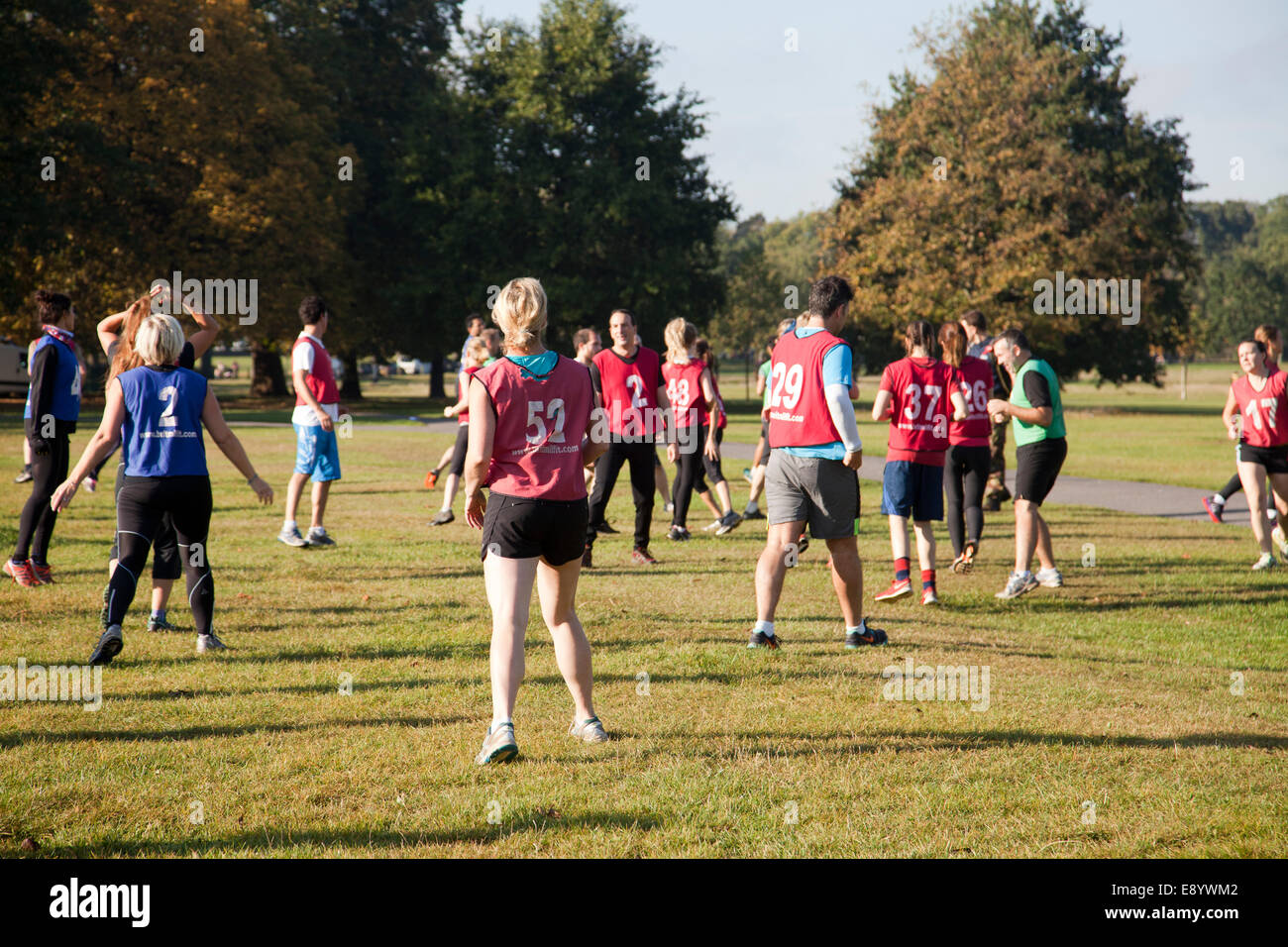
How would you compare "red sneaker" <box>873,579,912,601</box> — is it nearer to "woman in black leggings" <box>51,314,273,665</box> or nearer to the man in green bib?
the man in green bib

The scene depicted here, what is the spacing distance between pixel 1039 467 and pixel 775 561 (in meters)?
3.05

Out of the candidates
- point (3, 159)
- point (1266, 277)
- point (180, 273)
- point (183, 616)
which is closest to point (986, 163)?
point (180, 273)

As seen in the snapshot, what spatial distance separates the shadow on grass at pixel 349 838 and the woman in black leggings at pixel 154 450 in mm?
2605

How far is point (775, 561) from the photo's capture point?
6.80 m

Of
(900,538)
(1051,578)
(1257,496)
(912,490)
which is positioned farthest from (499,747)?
(1257,496)

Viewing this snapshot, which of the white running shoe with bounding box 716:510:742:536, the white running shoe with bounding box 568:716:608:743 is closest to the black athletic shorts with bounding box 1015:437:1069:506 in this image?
the white running shoe with bounding box 716:510:742:536

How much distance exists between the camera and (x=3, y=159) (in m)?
28.4

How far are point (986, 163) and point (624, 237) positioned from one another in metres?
14.1

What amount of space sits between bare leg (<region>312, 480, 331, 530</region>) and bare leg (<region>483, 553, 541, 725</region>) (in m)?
6.53

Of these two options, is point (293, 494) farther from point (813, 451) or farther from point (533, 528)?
point (533, 528)

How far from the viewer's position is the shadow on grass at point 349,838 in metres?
4.00

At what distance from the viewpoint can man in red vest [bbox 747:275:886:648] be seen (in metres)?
6.59

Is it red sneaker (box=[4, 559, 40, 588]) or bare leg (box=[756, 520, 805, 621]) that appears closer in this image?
bare leg (box=[756, 520, 805, 621])

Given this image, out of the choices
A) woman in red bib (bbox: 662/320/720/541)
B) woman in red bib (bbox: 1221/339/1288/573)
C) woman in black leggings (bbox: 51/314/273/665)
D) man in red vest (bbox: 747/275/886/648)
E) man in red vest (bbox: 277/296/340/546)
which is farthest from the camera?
woman in red bib (bbox: 662/320/720/541)
